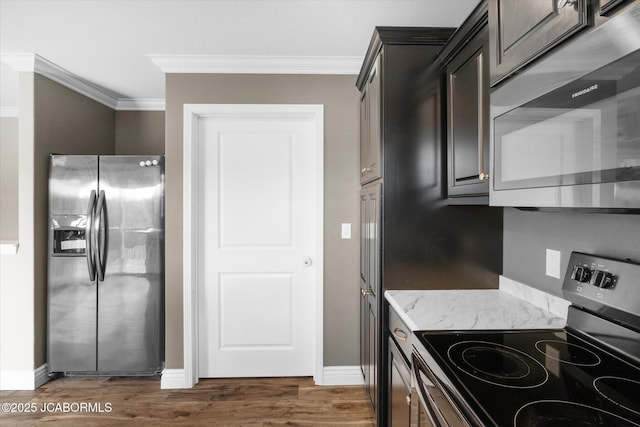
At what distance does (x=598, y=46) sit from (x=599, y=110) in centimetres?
14

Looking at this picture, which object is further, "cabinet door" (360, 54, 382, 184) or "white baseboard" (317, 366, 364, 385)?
"white baseboard" (317, 366, 364, 385)

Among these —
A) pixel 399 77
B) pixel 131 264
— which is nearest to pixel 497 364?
pixel 399 77

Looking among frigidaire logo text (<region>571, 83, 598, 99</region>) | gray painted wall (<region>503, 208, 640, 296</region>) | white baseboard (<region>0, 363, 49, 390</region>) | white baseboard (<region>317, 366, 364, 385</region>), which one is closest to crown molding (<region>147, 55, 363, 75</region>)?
gray painted wall (<region>503, 208, 640, 296</region>)

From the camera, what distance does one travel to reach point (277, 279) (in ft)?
8.66

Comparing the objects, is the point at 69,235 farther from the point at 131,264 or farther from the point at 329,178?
the point at 329,178

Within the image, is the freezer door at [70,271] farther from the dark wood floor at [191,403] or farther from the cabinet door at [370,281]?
the cabinet door at [370,281]

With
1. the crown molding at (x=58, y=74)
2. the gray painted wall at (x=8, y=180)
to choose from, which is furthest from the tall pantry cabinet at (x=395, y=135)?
the gray painted wall at (x=8, y=180)

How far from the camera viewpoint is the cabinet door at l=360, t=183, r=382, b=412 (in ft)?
6.06

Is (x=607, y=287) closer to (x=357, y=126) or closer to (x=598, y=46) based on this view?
(x=598, y=46)

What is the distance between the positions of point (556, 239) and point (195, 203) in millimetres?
2252

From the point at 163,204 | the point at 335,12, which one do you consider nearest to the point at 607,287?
the point at 335,12

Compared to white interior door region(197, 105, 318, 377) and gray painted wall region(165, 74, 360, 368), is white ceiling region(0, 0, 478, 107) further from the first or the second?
white interior door region(197, 105, 318, 377)

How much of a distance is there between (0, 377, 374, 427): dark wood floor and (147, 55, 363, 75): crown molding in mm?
2375

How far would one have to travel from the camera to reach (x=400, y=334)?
1.50m
